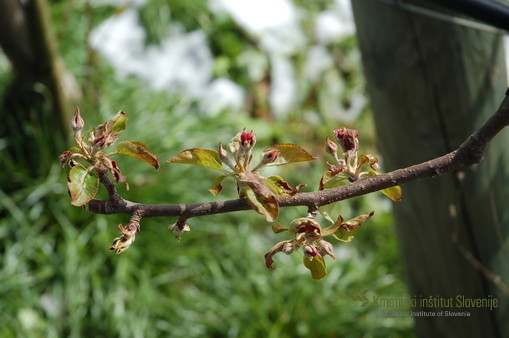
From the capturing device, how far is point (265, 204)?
440 mm

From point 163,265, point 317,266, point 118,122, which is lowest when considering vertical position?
point 163,265

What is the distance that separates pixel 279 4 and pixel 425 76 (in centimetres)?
248

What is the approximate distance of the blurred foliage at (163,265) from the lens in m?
2.02

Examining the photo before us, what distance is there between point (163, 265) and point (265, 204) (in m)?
1.87

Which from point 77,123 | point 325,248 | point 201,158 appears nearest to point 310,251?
point 325,248

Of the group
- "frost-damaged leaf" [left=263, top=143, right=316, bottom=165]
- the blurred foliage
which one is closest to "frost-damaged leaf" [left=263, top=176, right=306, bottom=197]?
"frost-damaged leaf" [left=263, top=143, right=316, bottom=165]

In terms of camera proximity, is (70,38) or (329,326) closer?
(329,326)

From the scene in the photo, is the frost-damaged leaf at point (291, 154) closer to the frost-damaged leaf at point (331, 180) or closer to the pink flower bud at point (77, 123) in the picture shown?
the frost-damaged leaf at point (331, 180)

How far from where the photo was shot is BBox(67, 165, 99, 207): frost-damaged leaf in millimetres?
446

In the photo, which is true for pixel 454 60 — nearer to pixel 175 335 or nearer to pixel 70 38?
pixel 175 335

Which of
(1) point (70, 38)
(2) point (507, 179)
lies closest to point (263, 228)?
(1) point (70, 38)

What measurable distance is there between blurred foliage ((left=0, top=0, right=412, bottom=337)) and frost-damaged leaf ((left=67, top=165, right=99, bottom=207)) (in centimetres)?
157

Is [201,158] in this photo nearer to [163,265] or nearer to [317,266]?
[317,266]

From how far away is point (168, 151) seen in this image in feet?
7.88
